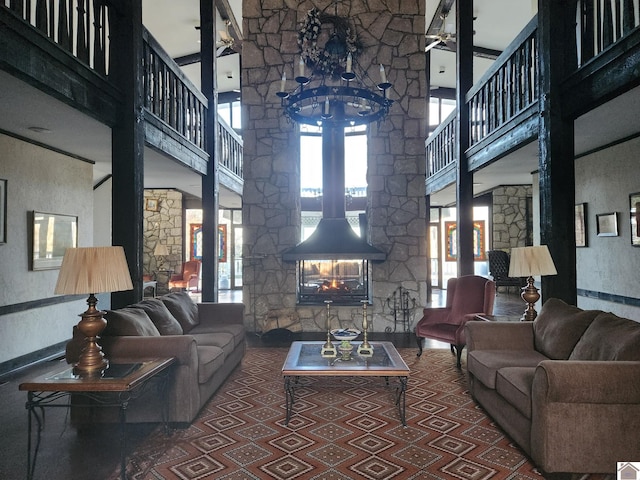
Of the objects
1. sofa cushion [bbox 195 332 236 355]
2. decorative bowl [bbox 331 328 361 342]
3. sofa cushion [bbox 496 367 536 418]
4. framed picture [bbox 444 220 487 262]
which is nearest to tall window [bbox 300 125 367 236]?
framed picture [bbox 444 220 487 262]

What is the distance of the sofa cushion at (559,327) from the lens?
326 centimetres

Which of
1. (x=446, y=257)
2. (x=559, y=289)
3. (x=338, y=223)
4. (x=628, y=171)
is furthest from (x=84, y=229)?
(x=446, y=257)

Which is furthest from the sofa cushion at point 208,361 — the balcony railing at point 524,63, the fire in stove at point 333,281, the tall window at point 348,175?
the tall window at point 348,175

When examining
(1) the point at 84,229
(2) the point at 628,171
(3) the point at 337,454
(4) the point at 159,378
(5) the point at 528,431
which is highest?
(2) the point at 628,171

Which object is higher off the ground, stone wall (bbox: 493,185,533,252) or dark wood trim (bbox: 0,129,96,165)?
dark wood trim (bbox: 0,129,96,165)

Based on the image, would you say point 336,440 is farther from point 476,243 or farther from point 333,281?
point 476,243

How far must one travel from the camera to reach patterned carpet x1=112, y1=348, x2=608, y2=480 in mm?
2619

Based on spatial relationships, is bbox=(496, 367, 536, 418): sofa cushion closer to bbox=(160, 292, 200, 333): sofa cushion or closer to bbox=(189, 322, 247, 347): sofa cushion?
bbox=(189, 322, 247, 347): sofa cushion

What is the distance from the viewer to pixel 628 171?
5473 millimetres

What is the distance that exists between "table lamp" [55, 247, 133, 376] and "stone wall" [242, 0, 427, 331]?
3.99 metres

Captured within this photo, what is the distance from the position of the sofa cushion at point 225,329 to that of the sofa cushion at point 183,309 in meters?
0.08

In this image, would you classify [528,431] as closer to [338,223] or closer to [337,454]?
[337,454]

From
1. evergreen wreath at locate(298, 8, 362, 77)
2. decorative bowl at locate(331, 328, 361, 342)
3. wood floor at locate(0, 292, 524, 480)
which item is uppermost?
evergreen wreath at locate(298, 8, 362, 77)

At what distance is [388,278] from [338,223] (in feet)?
3.88
